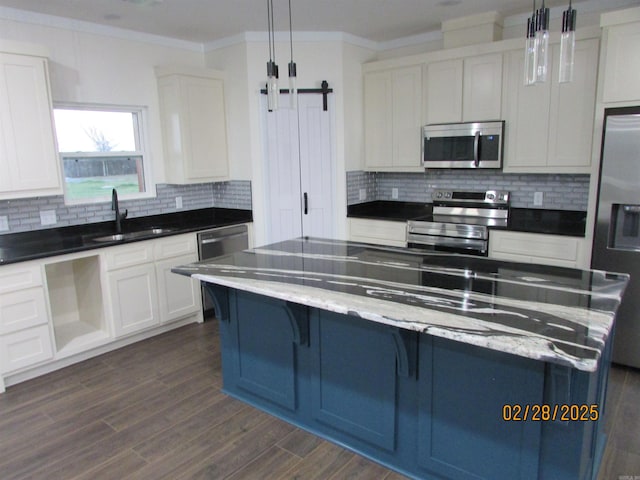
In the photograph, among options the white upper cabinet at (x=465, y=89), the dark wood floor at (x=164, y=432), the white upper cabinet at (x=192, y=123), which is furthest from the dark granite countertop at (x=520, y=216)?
the white upper cabinet at (x=192, y=123)

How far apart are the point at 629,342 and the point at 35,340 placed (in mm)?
4166

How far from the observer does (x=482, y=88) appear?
4176 mm

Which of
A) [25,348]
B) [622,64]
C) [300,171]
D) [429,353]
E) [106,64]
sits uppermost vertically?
[106,64]

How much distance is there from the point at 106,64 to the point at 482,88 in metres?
3.36

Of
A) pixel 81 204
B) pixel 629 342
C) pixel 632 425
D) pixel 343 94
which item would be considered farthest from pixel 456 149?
pixel 81 204

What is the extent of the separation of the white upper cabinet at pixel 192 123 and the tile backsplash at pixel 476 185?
1426 millimetres

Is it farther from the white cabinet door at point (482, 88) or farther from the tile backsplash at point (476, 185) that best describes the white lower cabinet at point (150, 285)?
the white cabinet door at point (482, 88)

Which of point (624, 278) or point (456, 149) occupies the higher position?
point (456, 149)

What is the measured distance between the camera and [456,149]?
4.33 m

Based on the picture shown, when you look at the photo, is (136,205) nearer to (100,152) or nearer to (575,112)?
(100,152)

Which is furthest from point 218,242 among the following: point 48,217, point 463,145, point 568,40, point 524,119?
point 568,40

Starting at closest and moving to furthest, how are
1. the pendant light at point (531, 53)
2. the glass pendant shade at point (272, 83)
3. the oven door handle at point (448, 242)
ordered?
1. the pendant light at point (531, 53)
2. the glass pendant shade at point (272, 83)
3. the oven door handle at point (448, 242)

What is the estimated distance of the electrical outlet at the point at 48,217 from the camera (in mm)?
3844

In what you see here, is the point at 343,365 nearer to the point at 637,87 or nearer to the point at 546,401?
the point at 546,401
